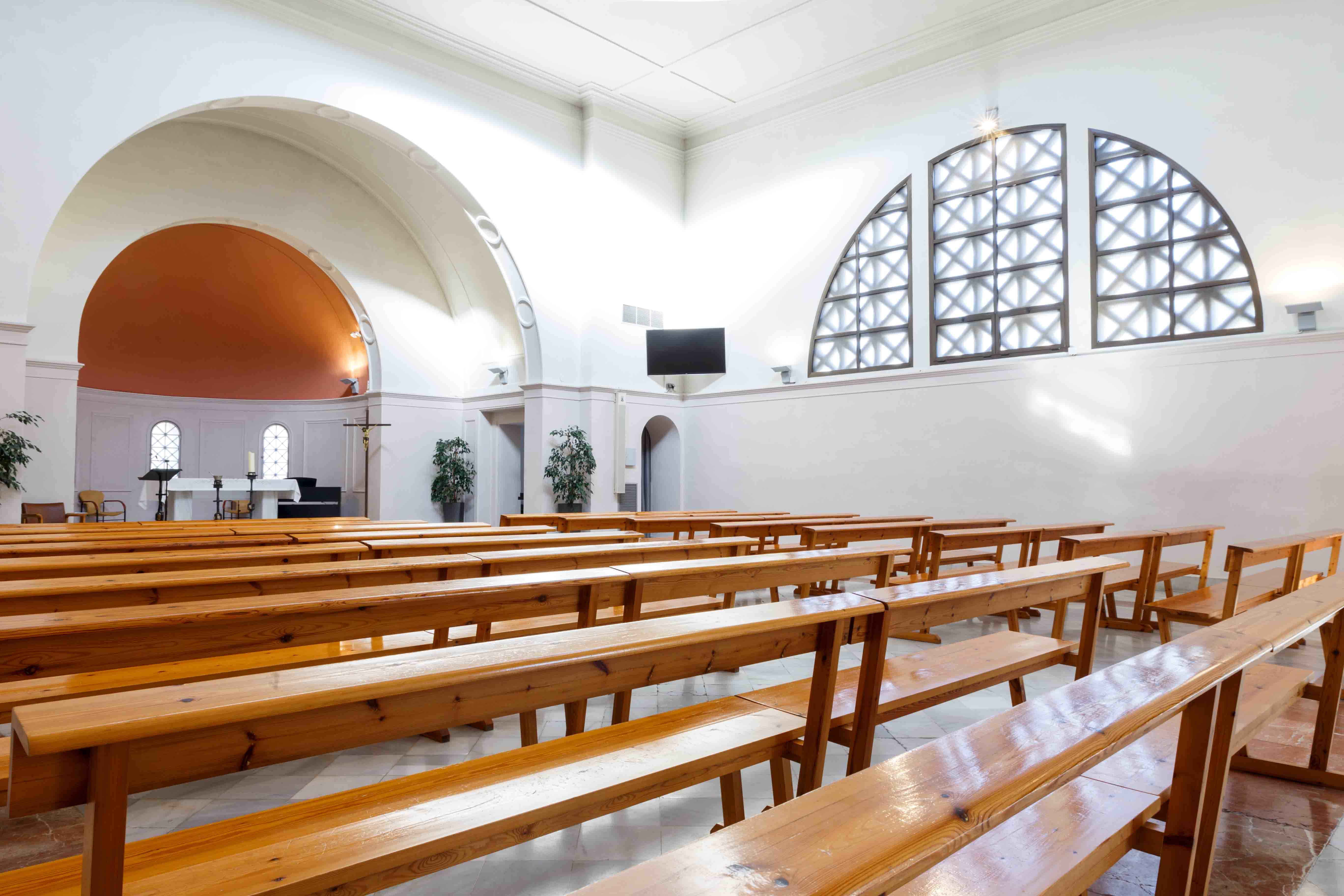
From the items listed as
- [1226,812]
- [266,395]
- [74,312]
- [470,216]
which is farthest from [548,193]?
→ [1226,812]

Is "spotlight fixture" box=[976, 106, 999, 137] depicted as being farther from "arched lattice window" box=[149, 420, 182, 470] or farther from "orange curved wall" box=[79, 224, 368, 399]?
"arched lattice window" box=[149, 420, 182, 470]

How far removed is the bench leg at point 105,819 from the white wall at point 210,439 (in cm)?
990

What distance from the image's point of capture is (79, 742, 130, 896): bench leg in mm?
823

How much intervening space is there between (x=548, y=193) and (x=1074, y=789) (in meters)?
9.31

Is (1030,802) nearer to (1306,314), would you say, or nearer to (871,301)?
(1306,314)

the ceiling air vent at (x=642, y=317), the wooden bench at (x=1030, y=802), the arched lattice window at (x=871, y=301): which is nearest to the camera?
the wooden bench at (x=1030, y=802)

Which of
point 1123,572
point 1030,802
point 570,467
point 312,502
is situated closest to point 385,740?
point 1030,802

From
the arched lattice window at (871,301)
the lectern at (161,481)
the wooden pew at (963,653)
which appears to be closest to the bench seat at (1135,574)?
the wooden pew at (963,653)

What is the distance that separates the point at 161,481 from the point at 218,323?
191 inches

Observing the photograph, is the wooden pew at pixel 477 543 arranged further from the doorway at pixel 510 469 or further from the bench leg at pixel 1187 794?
the doorway at pixel 510 469

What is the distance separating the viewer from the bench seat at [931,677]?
6.06ft

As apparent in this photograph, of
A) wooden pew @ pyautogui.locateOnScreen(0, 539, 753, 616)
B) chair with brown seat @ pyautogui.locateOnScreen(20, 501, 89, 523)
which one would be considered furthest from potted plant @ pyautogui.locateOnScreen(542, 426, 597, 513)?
wooden pew @ pyautogui.locateOnScreen(0, 539, 753, 616)

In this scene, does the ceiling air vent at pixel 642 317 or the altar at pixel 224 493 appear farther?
the ceiling air vent at pixel 642 317

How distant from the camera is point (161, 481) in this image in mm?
7883
